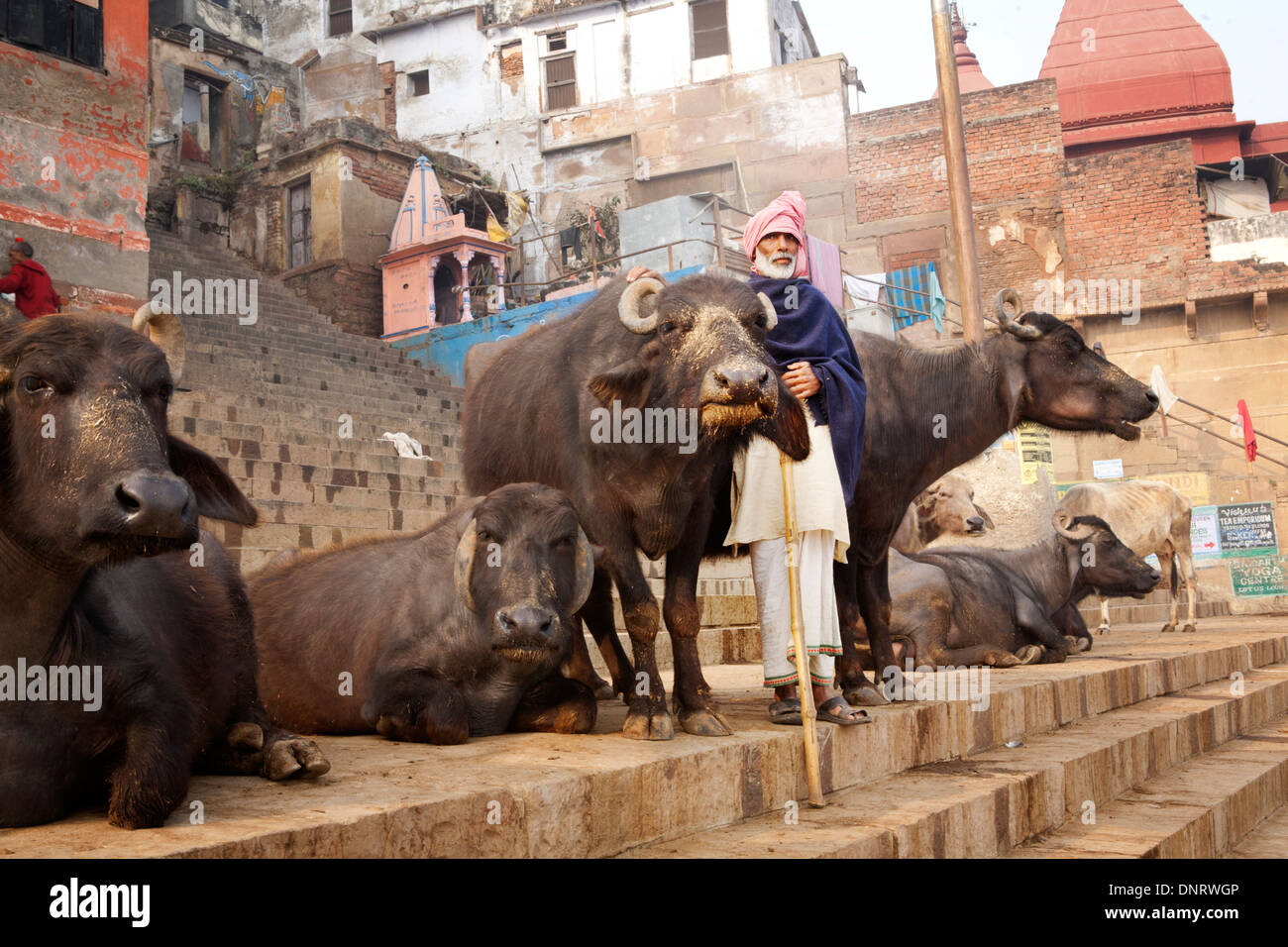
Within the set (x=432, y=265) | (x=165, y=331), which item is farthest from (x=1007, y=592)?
(x=432, y=265)

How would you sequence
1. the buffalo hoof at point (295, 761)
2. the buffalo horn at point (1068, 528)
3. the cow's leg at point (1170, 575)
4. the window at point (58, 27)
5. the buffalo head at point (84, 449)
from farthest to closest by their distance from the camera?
the cow's leg at point (1170, 575) < the window at point (58, 27) < the buffalo horn at point (1068, 528) < the buffalo hoof at point (295, 761) < the buffalo head at point (84, 449)

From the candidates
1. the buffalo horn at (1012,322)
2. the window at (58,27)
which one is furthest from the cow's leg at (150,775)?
the window at (58,27)

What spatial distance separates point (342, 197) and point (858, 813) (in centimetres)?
2734

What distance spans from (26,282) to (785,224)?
907 centimetres

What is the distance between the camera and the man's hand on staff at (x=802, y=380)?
16.8 ft

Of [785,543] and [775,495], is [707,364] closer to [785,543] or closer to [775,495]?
[775,495]

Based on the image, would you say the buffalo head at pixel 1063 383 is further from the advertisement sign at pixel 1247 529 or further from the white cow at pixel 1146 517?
the advertisement sign at pixel 1247 529

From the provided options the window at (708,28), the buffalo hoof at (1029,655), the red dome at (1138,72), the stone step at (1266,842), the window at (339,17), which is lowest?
the stone step at (1266,842)

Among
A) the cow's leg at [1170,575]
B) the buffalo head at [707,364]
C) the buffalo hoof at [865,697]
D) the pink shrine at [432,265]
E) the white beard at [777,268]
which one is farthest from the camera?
the pink shrine at [432,265]

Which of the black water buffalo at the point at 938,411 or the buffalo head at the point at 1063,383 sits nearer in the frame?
the black water buffalo at the point at 938,411

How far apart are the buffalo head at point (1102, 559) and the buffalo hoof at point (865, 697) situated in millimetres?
5700

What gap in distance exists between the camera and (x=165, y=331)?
131 inches

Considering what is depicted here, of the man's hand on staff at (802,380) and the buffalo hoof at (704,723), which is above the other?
the man's hand on staff at (802,380)

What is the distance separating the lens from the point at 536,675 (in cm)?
464
